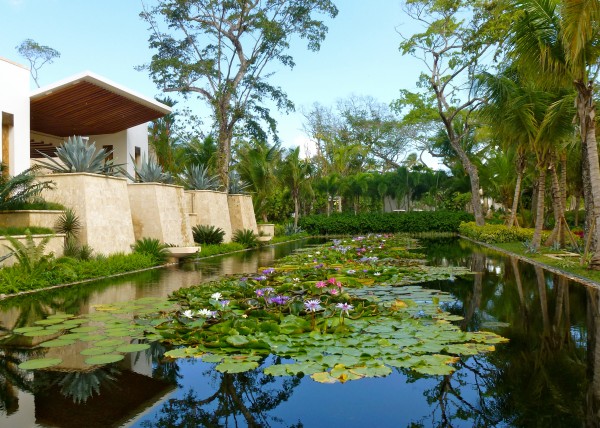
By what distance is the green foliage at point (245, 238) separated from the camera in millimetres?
21500

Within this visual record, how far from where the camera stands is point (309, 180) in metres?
32.1

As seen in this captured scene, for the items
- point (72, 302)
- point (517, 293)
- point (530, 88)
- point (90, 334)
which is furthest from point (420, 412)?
point (530, 88)

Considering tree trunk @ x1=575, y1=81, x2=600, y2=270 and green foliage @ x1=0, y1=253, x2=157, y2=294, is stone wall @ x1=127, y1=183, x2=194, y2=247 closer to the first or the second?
green foliage @ x1=0, y1=253, x2=157, y2=294

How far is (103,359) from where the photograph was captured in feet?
15.0

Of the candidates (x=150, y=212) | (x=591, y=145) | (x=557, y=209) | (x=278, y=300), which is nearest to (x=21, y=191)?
(x=150, y=212)

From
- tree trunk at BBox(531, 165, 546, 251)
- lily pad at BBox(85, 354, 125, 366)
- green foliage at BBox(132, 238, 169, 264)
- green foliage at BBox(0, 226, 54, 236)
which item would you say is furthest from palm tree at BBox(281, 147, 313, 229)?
lily pad at BBox(85, 354, 125, 366)

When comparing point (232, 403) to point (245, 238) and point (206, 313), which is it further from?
point (245, 238)

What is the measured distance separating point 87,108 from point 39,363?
14.3 metres

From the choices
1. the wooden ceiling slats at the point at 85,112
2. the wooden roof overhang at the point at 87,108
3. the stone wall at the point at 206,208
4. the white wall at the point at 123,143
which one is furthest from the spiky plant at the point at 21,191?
the white wall at the point at 123,143

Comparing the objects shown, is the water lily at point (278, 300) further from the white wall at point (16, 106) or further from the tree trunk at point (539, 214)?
the tree trunk at point (539, 214)

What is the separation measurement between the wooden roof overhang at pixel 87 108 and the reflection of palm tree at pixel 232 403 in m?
12.8

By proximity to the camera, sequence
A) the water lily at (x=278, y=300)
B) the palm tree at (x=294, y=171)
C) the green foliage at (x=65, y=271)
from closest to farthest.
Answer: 1. the water lily at (x=278, y=300)
2. the green foliage at (x=65, y=271)
3. the palm tree at (x=294, y=171)

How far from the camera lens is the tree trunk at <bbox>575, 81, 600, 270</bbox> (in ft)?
32.2

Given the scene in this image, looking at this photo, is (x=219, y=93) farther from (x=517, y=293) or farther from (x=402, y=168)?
(x=517, y=293)
